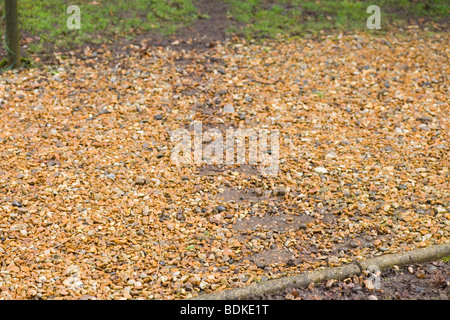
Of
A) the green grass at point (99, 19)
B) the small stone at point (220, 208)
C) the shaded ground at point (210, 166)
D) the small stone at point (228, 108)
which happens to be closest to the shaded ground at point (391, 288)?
the shaded ground at point (210, 166)

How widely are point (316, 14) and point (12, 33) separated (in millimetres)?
4904

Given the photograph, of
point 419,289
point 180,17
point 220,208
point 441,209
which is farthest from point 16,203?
point 180,17

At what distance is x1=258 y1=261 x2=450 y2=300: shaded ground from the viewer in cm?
375

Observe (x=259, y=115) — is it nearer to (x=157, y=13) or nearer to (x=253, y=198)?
(x=253, y=198)

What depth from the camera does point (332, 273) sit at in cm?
392

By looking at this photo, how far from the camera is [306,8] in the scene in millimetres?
8617

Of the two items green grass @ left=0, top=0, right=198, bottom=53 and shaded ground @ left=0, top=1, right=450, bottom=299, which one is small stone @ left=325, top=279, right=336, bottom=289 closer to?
shaded ground @ left=0, top=1, right=450, bottom=299

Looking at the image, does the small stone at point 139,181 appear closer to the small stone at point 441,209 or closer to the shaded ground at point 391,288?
the shaded ground at point 391,288

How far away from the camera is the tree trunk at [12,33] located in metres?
6.33

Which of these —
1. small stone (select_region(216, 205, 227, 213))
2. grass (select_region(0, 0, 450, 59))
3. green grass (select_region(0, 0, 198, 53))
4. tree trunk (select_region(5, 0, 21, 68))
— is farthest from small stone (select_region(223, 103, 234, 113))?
tree trunk (select_region(5, 0, 21, 68))

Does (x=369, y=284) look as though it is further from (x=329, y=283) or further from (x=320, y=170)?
(x=320, y=170)

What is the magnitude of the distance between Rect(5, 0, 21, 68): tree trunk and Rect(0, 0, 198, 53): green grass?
0.39m
